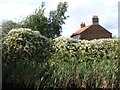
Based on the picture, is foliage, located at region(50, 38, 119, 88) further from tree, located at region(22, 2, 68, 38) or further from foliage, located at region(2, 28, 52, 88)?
tree, located at region(22, 2, 68, 38)

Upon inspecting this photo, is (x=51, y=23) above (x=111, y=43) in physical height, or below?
above

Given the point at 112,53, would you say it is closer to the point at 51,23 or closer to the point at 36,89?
the point at 36,89

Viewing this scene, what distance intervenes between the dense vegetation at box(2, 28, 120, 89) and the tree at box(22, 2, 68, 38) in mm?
8195

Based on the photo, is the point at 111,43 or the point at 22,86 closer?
the point at 22,86

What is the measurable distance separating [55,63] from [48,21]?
13114 millimetres

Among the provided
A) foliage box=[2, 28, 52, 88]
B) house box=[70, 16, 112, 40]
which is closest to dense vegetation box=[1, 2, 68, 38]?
foliage box=[2, 28, 52, 88]

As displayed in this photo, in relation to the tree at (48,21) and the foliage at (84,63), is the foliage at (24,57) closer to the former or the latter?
the foliage at (84,63)

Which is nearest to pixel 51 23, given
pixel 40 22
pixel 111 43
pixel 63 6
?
pixel 63 6

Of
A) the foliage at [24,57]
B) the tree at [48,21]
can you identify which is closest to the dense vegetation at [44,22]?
the tree at [48,21]

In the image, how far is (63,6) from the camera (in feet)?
74.5

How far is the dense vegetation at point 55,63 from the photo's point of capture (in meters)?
7.97

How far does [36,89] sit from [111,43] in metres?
2.52

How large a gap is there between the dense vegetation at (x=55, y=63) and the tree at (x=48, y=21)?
8.19 metres

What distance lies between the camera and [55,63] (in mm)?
8250
